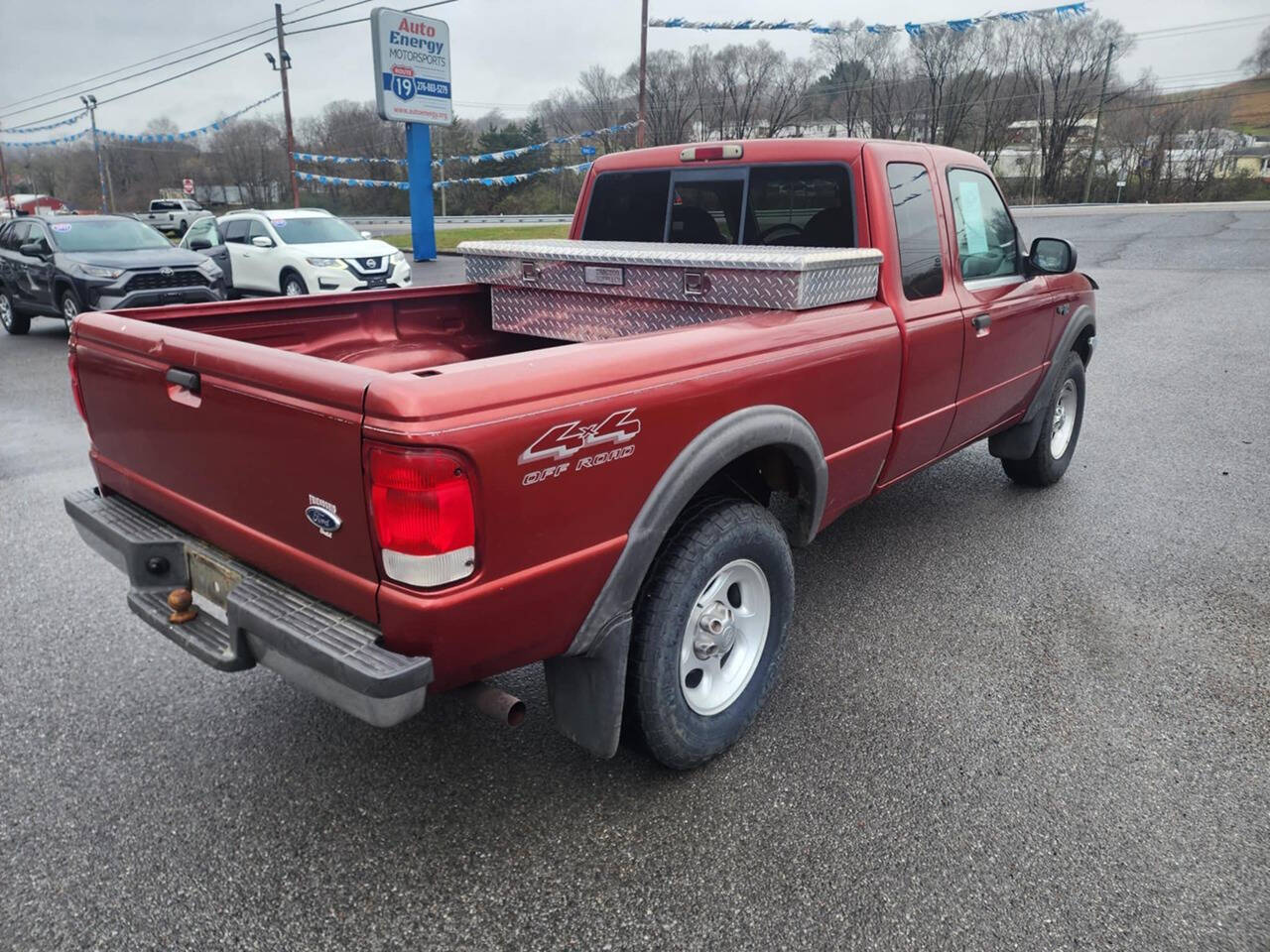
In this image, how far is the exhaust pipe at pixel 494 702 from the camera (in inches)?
88.1

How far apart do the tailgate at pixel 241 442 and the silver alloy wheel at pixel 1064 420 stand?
4622 mm

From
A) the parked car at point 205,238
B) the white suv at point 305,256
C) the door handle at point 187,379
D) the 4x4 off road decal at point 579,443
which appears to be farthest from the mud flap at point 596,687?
the parked car at point 205,238

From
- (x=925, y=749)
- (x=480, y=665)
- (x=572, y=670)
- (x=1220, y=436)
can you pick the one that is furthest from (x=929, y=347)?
(x=1220, y=436)

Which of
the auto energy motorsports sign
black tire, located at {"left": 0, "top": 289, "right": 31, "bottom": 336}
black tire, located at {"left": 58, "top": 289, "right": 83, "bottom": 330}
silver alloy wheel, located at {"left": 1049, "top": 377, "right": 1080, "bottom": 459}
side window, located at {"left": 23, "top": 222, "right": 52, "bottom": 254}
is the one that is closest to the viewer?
silver alloy wheel, located at {"left": 1049, "top": 377, "right": 1080, "bottom": 459}

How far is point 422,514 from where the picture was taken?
1901 mm

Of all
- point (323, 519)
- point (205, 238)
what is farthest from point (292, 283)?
point (323, 519)

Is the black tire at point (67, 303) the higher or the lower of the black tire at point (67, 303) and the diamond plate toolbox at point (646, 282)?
the lower

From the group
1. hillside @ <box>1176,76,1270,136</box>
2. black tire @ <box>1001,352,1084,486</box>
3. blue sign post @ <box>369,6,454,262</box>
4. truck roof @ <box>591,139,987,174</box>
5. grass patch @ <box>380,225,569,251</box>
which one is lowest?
black tire @ <box>1001,352,1084,486</box>

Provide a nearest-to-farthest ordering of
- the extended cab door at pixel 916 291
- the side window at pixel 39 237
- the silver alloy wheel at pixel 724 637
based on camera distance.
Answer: the silver alloy wheel at pixel 724 637
the extended cab door at pixel 916 291
the side window at pixel 39 237

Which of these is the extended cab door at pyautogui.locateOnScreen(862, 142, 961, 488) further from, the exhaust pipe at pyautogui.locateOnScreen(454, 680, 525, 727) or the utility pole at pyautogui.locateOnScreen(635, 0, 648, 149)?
the utility pole at pyautogui.locateOnScreen(635, 0, 648, 149)

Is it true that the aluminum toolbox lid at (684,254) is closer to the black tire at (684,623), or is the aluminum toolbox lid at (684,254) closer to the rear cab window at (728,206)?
the rear cab window at (728,206)

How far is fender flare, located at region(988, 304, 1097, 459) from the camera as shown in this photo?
196 inches

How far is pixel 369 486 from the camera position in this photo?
195cm

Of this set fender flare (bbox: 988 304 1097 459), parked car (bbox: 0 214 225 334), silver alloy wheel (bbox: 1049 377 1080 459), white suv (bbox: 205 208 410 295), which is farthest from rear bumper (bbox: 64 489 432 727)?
white suv (bbox: 205 208 410 295)
